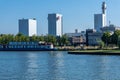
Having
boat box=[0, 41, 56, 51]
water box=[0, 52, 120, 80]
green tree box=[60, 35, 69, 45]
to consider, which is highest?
green tree box=[60, 35, 69, 45]

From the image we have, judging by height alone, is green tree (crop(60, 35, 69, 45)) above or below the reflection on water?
above

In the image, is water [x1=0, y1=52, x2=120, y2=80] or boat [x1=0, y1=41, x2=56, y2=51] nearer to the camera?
water [x1=0, y1=52, x2=120, y2=80]

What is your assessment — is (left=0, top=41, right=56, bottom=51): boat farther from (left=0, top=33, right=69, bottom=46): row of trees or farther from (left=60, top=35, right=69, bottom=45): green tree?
(left=60, top=35, right=69, bottom=45): green tree

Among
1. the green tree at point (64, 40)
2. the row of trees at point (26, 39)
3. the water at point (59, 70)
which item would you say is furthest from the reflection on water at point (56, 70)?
the green tree at point (64, 40)

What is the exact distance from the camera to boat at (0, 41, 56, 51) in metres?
173

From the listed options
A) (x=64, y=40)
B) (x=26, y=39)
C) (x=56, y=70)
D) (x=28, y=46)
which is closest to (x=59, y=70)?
(x=56, y=70)

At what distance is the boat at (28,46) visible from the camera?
6801 inches

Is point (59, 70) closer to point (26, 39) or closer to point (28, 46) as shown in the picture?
point (28, 46)

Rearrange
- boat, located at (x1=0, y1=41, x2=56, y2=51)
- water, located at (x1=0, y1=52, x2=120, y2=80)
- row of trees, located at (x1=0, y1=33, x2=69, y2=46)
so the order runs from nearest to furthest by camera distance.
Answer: water, located at (x1=0, y1=52, x2=120, y2=80) → boat, located at (x1=0, y1=41, x2=56, y2=51) → row of trees, located at (x1=0, y1=33, x2=69, y2=46)

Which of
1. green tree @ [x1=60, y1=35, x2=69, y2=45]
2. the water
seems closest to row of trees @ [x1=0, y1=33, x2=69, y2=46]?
green tree @ [x1=60, y1=35, x2=69, y2=45]

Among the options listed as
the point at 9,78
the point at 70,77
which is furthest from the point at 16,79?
the point at 70,77

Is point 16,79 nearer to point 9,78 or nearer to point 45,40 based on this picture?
point 9,78

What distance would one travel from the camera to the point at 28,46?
176750 mm

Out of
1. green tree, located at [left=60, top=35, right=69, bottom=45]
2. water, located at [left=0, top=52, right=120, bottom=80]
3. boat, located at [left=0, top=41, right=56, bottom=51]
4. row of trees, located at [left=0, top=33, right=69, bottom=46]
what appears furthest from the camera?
green tree, located at [left=60, top=35, right=69, bottom=45]
